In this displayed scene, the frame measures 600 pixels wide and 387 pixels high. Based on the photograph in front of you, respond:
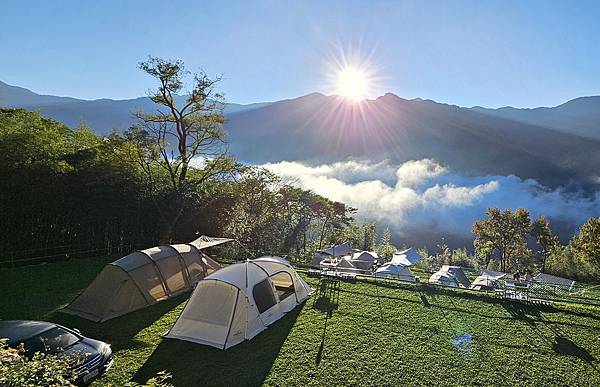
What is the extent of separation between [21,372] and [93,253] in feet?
53.8

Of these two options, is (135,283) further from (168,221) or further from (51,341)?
(168,221)

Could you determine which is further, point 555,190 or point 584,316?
point 555,190

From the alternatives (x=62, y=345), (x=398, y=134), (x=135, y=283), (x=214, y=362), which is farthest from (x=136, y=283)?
(x=398, y=134)

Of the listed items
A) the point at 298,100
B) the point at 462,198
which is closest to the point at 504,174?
the point at 462,198

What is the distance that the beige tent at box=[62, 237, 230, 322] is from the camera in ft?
33.7

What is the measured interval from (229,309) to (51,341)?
12.0ft

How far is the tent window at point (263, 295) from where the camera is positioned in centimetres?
974

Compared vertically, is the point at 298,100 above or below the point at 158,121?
above

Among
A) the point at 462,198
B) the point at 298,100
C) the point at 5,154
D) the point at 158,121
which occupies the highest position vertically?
the point at 298,100

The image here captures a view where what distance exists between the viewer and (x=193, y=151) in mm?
22516

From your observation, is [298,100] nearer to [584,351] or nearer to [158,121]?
[158,121]

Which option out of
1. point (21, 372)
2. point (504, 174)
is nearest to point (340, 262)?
point (21, 372)

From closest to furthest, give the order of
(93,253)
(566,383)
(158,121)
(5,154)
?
(566,383) < (5,154) < (93,253) < (158,121)

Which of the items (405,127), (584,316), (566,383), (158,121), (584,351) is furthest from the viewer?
(405,127)
